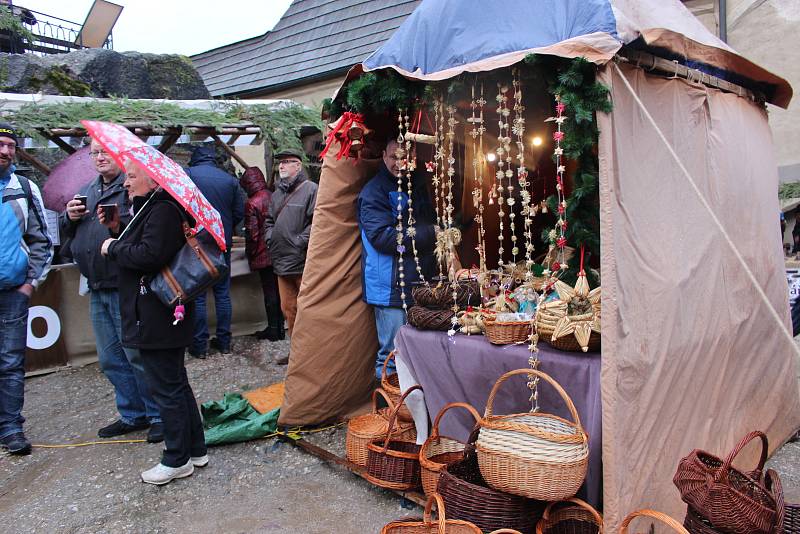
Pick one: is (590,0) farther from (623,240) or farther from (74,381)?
(74,381)

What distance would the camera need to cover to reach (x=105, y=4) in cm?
1234

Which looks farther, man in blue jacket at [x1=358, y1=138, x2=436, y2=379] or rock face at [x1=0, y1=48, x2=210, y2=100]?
rock face at [x1=0, y1=48, x2=210, y2=100]

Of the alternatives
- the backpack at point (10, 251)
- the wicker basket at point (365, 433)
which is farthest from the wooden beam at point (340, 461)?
the backpack at point (10, 251)

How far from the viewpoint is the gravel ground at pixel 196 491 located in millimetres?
3055

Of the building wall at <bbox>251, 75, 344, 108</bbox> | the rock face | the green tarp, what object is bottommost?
the green tarp

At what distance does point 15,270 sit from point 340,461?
230cm

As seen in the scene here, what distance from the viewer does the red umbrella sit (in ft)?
9.93

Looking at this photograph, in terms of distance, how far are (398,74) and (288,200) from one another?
254 cm

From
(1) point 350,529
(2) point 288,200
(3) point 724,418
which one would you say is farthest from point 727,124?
(2) point 288,200

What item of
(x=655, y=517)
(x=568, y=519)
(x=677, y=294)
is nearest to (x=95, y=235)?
(x=568, y=519)

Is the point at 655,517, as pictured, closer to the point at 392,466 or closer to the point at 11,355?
the point at 392,466

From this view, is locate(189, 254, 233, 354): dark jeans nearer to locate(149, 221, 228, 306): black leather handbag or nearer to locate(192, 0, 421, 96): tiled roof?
locate(149, 221, 228, 306): black leather handbag

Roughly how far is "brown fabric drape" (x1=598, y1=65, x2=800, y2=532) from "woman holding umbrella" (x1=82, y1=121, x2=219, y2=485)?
6.65 ft

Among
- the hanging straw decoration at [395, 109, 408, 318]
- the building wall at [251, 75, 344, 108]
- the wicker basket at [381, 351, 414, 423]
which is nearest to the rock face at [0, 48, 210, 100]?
the building wall at [251, 75, 344, 108]
